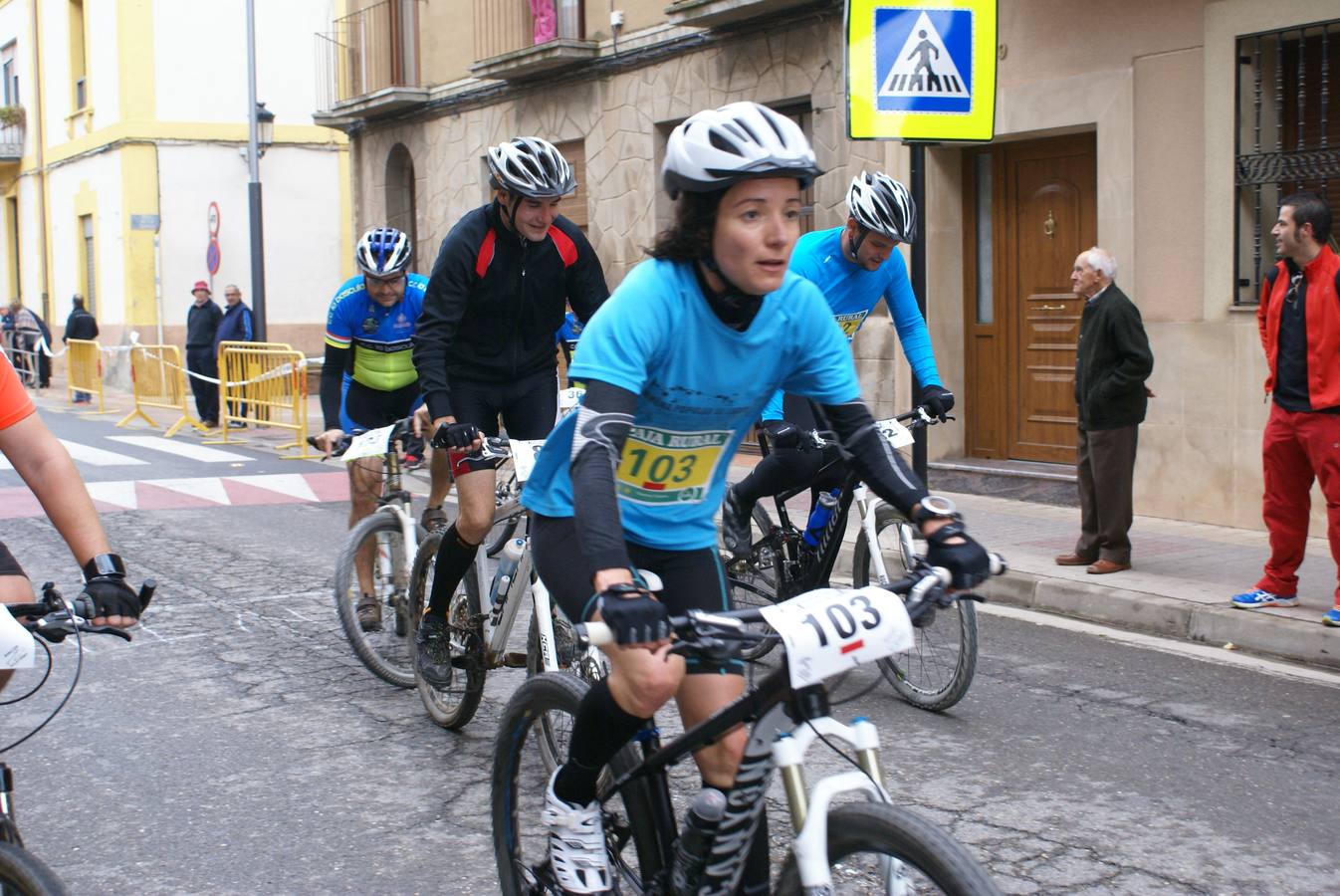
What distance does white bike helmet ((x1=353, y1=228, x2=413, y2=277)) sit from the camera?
246 inches

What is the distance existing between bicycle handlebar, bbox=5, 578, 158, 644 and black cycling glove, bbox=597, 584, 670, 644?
2.81ft

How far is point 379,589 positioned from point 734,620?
3.87 m

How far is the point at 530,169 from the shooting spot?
5082 millimetres

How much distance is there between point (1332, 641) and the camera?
6.67 meters

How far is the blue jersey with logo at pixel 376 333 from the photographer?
21.2 ft

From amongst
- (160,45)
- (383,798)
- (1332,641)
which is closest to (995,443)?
(1332,641)

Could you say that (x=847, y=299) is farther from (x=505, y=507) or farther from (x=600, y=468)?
(x=600, y=468)

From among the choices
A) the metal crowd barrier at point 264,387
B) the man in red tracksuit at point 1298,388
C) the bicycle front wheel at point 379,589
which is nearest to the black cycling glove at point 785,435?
the bicycle front wheel at point 379,589

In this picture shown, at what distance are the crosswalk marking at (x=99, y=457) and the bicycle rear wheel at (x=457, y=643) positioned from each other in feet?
33.9

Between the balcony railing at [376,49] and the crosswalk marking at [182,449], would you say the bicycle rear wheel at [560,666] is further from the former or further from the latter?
the balcony railing at [376,49]

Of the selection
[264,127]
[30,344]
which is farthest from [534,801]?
[30,344]

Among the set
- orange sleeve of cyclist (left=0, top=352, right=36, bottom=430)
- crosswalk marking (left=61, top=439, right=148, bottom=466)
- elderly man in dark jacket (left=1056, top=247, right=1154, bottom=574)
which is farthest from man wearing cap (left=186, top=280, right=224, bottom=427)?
orange sleeve of cyclist (left=0, top=352, right=36, bottom=430)

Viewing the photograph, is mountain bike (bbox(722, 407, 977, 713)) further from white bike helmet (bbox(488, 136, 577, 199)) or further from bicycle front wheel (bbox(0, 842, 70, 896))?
bicycle front wheel (bbox(0, 842, 70, 896))

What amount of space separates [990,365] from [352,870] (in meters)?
9.16
